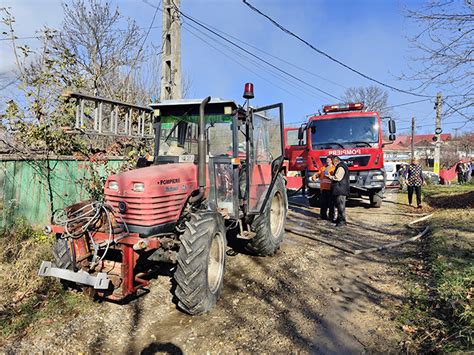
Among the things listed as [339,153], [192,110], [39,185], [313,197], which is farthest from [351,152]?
[39,185]

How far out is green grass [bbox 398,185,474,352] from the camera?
10.6 ft

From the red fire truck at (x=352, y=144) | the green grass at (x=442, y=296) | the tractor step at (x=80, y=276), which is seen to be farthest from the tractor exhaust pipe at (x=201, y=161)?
the red fire truck at (x=352, y=144)

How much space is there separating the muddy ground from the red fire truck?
171 inches

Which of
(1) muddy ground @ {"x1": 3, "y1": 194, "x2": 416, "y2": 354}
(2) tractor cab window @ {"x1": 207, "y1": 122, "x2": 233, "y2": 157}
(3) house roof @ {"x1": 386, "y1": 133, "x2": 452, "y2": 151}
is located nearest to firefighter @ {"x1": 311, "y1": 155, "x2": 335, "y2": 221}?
(1) muddy ground @ {"x1": 3, "y1": 194, "x2": 416, "y2": 354}

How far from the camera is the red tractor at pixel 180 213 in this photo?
3693 millimetres

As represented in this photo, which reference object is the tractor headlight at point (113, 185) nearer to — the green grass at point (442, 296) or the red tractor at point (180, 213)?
the red tractor at point (180, 213)

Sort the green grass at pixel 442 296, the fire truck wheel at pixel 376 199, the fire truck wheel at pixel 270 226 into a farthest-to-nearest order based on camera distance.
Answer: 1. the fire truck wheel at pixel 376 199
2. the fire truck wheel at pixel 270 226
3. the green grass at pixel 442 296

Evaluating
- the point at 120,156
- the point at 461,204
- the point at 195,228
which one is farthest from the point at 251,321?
the point at 461,204

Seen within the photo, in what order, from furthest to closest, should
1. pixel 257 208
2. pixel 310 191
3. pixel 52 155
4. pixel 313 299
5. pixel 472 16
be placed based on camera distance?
1. pixel 310 191
2. pixel 472 16
3. pixel 52 155
4. pixel 257 208
5. pixel 313 299

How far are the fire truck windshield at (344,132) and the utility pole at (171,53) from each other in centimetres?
425

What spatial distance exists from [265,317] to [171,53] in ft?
21.2

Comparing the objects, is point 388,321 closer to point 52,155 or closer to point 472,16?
point 52,155

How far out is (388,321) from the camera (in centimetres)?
376

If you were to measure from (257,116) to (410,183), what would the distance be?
764cm
